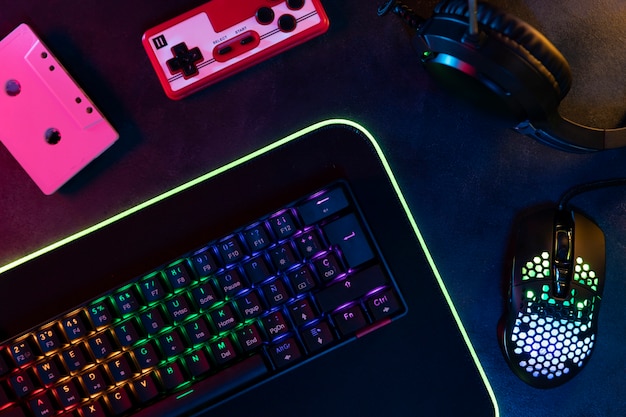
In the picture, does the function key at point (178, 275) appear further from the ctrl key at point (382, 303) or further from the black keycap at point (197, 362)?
the ctrl key at point (382, 303)

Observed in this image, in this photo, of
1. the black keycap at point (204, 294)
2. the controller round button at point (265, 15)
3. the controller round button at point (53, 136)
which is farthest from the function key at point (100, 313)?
the controller round button at point (265, 15)

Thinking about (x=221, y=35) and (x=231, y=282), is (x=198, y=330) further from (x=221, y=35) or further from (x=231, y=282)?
(x=221, y=35)

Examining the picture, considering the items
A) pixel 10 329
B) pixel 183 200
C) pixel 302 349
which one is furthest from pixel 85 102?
pixel 302 349

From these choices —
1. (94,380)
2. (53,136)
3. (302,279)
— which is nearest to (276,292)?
(302,279)

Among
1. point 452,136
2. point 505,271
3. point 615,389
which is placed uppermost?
point 452,136

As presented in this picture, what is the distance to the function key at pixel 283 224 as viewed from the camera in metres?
0.70

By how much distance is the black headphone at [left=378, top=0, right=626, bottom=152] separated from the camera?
591 mm

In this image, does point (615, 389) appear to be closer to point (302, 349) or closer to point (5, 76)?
point (302, 349)

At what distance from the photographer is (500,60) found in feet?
1.94

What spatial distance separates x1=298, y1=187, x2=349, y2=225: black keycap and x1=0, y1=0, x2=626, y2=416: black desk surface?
0.37 feet

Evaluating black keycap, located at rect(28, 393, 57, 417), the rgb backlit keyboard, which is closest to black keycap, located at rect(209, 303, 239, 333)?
the rgb backlit keyboard

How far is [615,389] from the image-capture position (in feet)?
2.58

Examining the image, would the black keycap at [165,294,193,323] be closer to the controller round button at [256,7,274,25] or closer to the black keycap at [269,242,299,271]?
the black keycap at [269,242,299,271]

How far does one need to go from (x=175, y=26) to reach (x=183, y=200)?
0.21m
